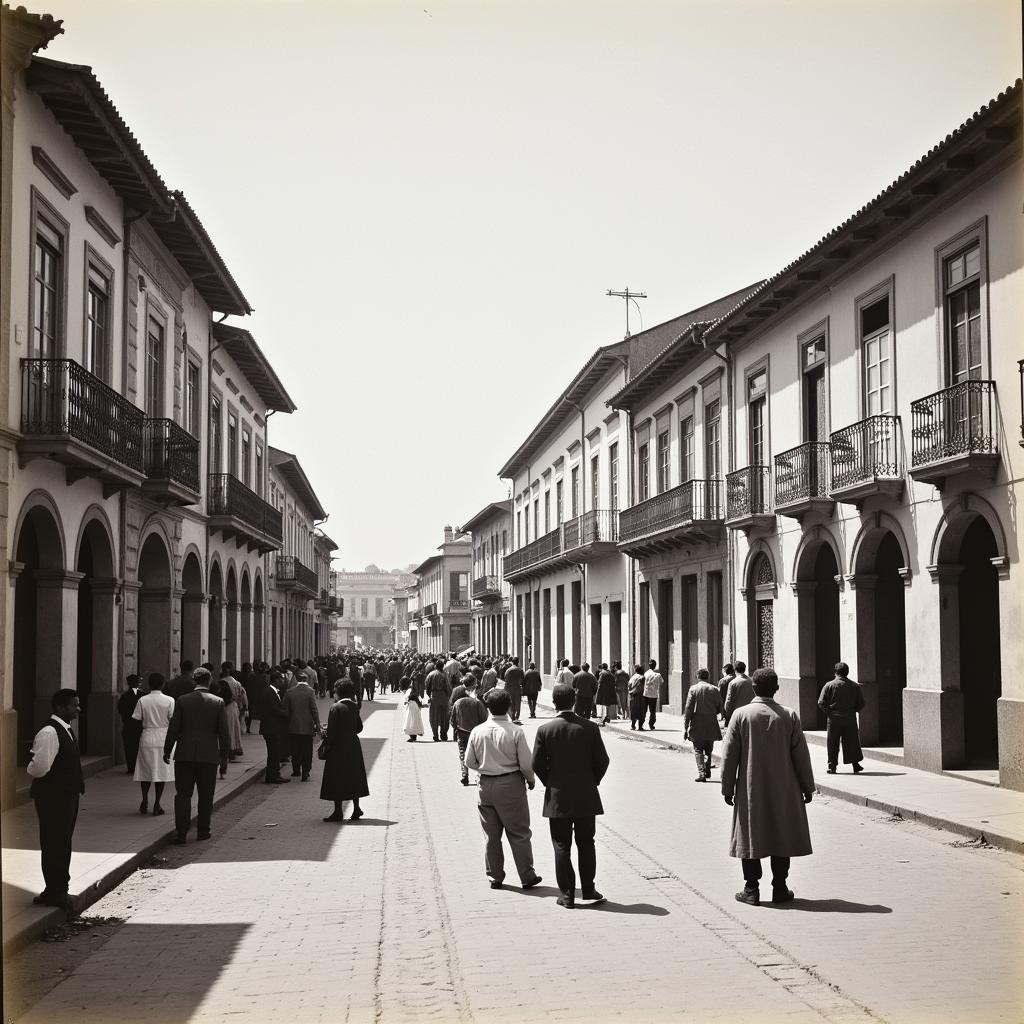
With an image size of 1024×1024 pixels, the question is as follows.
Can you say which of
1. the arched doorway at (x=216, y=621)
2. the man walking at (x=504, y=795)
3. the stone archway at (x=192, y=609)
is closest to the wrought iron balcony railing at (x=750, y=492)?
the stone archway at (x=192, y=609)

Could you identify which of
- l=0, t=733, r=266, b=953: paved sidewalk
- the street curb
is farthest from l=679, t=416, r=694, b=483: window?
the street curb

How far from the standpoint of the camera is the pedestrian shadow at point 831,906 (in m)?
8.24

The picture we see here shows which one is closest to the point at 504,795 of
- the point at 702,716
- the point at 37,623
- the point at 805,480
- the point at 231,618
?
the point at 702,716

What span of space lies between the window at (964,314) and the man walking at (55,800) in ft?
38.3

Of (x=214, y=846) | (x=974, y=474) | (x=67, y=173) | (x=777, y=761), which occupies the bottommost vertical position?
(x=214, y=846)

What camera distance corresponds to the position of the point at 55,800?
331 inches

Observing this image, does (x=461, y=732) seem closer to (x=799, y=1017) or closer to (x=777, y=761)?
(x=777, y=761)

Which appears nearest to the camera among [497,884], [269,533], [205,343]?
[497,884]

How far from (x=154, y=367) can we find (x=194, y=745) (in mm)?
10806

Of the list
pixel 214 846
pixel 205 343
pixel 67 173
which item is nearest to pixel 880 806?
pixel 214 846

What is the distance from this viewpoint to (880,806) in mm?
13562

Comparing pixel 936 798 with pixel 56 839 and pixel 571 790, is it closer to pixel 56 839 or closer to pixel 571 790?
pixel 571 790

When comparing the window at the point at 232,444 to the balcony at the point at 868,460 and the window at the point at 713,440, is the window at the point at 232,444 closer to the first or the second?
the window at the point at 713,440

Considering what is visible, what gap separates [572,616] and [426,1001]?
36499 mm
